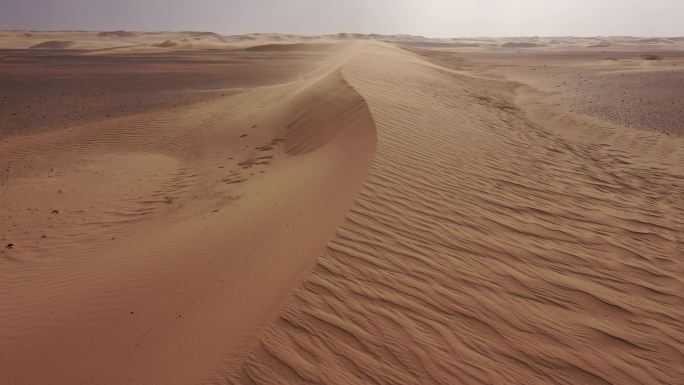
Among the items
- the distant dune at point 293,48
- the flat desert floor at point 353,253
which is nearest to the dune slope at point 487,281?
the flat desert floor at point 353,253

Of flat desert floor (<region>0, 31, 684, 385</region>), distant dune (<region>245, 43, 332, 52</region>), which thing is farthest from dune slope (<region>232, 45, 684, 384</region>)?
distant dune (<region>245, 43, 332, 52</region>)

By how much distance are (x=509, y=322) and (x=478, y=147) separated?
467 centimetres

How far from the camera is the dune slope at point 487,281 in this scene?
106 inches

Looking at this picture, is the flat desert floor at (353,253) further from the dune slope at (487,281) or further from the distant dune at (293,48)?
the distant dune at (293,48)

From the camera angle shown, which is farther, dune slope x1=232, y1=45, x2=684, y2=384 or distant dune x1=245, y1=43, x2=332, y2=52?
distant dune x1=245, y1=43, x2=332, y2=52

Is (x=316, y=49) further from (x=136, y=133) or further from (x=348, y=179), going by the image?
(x=348, y=179)

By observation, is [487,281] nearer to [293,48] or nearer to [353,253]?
[353,253]

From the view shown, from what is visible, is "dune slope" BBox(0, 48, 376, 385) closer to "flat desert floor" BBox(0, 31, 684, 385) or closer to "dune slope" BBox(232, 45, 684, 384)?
"flat desert floor" BBox(0, 31, 684, 385)

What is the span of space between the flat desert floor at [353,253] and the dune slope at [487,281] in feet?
0.06

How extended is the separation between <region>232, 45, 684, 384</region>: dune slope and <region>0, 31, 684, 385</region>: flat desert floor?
0.06ft

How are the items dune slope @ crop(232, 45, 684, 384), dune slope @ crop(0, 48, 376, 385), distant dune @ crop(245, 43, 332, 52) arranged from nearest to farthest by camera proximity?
dune slope @ crop(232, 45, 684, 384), dune slope @ crop(0, 48, 376, 385), distant dune @ crop(245, 43, 332, 52)

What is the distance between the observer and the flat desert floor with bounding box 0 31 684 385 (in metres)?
2.77

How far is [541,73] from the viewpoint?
24594mm

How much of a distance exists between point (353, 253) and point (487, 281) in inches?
46.0
